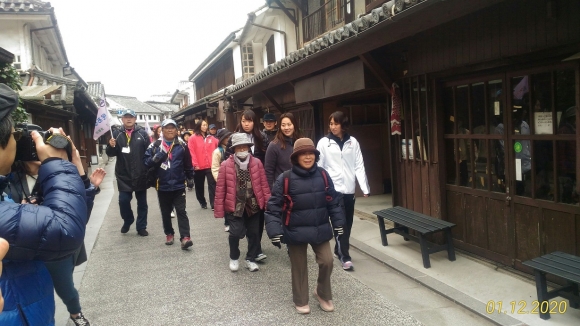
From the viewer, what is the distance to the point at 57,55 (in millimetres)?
16938

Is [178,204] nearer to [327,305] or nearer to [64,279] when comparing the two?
[64,279]

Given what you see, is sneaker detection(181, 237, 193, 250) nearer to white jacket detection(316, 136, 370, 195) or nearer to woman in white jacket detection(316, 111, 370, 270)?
woman in white jacket detection(316, 111, 370, 270)

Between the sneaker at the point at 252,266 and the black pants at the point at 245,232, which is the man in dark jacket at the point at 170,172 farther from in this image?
the sneaker at the point at 252,266

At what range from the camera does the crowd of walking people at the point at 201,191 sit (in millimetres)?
1593

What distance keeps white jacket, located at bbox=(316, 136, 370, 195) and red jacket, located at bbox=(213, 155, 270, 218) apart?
32.9 inches

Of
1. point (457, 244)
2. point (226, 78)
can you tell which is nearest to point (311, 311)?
point (457, 244)

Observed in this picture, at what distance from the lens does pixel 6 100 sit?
5.10ft

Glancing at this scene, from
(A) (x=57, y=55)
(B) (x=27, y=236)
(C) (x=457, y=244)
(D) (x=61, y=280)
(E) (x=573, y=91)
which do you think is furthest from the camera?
(A) (x=57, y=55)

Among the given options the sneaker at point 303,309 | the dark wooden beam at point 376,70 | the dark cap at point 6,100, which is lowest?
the sneaker at point 303,309

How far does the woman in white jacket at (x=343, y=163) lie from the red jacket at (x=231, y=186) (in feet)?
2.71

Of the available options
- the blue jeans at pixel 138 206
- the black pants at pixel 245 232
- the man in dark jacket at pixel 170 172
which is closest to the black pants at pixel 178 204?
the man in dark jacket at pixel 170 172

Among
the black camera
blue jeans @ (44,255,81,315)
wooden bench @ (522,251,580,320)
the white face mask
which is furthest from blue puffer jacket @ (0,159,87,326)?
wooden bench @ (522,251,580,320)

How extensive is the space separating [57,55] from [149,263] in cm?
1491

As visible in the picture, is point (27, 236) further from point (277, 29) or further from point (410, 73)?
point (277, 29)
